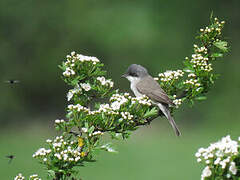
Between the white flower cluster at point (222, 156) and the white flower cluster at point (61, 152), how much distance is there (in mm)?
874

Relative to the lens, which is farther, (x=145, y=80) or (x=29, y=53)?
(x=29, y=53)

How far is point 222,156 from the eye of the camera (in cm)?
253

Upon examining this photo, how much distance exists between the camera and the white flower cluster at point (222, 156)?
8.08ft

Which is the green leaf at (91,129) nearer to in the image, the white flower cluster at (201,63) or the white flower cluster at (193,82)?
the white flower cluster at (193,82)

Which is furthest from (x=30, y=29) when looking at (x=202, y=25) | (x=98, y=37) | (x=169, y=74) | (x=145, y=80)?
(x=169, y=74)

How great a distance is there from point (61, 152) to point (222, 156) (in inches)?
43.2

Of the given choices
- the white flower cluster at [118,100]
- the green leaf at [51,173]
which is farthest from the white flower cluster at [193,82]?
the green leaf at [51,173]

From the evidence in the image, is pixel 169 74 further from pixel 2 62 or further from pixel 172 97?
pixel 2 62

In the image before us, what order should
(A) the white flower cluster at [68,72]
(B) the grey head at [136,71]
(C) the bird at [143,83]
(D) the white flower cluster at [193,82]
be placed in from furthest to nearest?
(B) the grey head at [136,71]
(C) the bird at [143,83]
(D) the white flower cluster at [193,82]
(A) the white flower cluster at [68,72]

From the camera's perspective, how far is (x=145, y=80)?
5914 millimetres

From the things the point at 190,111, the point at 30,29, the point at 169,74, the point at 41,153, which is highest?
the point at 30,29

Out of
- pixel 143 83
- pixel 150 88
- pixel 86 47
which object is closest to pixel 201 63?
pixel 150 88

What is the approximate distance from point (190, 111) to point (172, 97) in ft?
56.9

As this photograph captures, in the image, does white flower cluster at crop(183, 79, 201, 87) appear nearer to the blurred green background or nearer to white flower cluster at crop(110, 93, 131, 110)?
white flower cluster at crop(110, 93, 131, 110)
